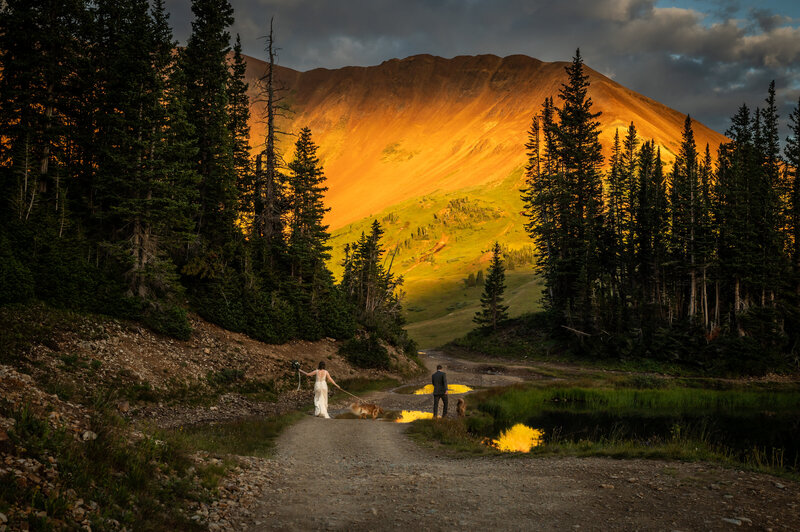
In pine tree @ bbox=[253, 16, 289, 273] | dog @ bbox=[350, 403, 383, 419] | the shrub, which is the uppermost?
pine tree @ bbox=[253, 16, 289, 273]

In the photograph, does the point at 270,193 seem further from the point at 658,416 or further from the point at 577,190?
the point at 577,190

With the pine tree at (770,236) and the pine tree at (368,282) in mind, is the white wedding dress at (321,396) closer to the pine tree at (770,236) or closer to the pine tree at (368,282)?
the pine tree at (368,282)

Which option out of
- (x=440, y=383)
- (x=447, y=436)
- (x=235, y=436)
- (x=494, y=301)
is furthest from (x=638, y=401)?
(x=494, y=301)

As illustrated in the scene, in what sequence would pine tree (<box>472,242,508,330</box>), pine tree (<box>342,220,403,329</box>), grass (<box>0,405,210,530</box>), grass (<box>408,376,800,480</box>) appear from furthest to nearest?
pine tree (<box>472,242,508,330</box>)
pine tree (<box>342,220,403,329</box>)
grass (<box>408,376,800,480</box>)
grass (<box>0,405,210,530</box>)

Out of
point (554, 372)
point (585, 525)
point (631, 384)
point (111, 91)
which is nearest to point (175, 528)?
point (585, 525)

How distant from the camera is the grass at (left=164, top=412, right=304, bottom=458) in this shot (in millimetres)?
11899

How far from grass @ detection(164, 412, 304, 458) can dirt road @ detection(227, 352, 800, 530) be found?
132cm

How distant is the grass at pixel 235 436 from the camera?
11.9 meters

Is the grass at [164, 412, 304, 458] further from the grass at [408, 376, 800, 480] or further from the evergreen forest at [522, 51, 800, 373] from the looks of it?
the evergreen forest at [522, 51, 800, 373]

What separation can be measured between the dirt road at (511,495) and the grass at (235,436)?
1316 millimetres

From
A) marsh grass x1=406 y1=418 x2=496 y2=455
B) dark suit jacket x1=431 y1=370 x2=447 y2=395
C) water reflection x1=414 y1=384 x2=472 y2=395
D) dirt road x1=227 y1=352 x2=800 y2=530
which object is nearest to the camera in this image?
dirt road x1=227 y1=352 x2=800 y2=530

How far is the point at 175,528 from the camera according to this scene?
21.9 feet

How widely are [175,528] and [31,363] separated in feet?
44.0

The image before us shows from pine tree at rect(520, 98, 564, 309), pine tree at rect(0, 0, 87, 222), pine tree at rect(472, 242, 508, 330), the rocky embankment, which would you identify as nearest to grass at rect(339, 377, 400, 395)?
the rocky embankment
